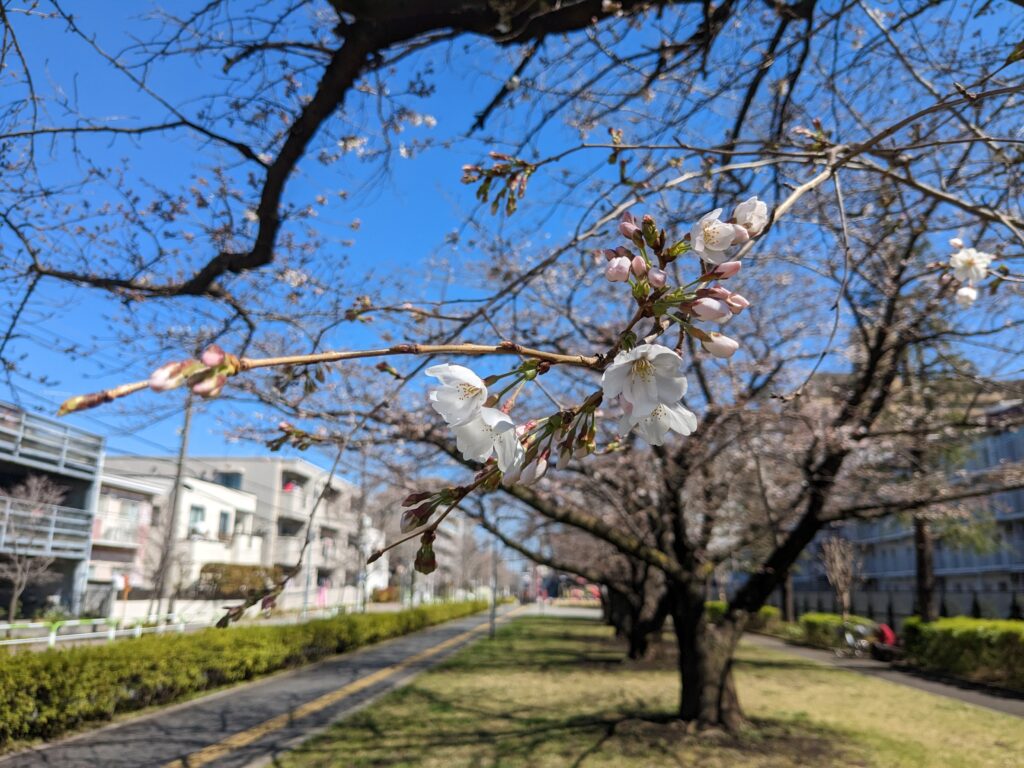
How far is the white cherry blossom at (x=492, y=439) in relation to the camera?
883mm

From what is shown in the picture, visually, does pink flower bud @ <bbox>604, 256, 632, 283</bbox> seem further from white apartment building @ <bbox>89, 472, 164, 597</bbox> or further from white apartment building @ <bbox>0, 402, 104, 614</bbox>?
white apartment building @ <bbox>89, 472, 164, 597</bbox>

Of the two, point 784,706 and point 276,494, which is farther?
point 276,494

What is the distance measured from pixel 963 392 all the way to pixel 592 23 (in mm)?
6111

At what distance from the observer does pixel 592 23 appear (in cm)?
353

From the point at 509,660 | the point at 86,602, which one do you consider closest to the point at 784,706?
the point at 509,660

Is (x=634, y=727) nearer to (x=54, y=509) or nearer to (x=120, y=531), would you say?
(x=54, y=509)

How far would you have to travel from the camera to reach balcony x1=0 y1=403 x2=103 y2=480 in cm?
1870

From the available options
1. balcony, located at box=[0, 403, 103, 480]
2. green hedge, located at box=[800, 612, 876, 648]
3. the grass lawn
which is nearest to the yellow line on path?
the grass lawn

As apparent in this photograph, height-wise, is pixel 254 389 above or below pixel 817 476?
above

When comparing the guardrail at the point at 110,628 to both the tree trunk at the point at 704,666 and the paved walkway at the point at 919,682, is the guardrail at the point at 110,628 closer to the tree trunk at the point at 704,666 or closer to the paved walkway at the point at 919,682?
the tree trunk at the point at 704,666

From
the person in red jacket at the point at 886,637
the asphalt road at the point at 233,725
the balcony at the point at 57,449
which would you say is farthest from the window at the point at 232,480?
the person in red jacket at the point at 886,637

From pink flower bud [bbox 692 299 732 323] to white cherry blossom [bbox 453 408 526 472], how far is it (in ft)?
0.94

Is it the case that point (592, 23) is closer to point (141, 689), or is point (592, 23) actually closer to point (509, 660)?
point (141, 689)

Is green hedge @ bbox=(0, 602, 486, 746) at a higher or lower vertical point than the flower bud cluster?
lower
